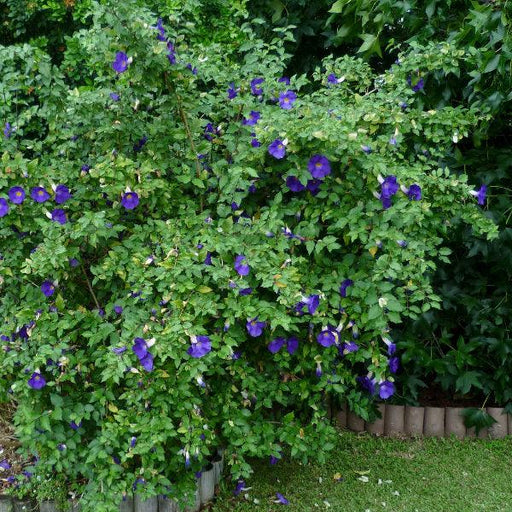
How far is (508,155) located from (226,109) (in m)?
1.49

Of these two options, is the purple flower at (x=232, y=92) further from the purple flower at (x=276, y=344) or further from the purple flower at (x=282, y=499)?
the purple flower at (x=282, y=499)

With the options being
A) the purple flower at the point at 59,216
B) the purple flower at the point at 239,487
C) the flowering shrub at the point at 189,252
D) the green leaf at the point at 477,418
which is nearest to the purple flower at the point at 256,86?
the flowering shrub at the point at 189,252

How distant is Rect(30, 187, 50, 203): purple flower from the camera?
8.19ft

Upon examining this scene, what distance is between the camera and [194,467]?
8.64ft

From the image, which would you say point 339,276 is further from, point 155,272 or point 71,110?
point 71,110

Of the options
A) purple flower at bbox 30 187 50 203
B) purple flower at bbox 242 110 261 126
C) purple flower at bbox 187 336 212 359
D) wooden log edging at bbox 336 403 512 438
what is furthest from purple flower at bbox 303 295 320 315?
wooden log edging at bbox 336 403 512 438

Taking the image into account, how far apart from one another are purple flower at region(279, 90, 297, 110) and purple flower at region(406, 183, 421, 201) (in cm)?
56

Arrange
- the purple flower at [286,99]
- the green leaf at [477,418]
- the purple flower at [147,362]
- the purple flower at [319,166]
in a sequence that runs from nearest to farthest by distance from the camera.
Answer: the purple flower at [147,362], the purple flower at [319,166], the purple flower at [286,99], the green leaf at [477,418]

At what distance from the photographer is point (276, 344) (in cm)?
258

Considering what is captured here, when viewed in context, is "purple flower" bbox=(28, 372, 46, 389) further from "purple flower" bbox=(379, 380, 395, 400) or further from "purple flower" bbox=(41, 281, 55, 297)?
"purple flower" bbox=(379, 380, 395, 400)

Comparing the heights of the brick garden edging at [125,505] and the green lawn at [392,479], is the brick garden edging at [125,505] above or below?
below

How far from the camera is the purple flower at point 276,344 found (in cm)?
257

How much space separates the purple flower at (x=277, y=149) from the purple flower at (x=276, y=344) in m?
0.68

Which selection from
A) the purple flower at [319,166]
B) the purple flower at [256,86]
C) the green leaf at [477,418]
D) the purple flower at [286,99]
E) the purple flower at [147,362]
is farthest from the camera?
the green leaf at [477,418]
